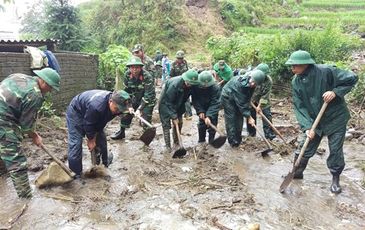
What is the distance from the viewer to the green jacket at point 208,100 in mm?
7504

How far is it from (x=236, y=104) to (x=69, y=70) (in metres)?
5.29

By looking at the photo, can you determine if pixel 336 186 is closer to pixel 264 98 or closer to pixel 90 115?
pixel 264 98

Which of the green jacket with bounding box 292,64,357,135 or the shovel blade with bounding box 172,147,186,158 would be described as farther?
the shovel blade with bounding box 172,147,186,158

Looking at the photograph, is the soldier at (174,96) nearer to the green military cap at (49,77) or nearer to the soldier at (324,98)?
the soldier at (324,98)

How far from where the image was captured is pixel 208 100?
7.58 metres

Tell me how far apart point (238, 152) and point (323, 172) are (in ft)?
5.61

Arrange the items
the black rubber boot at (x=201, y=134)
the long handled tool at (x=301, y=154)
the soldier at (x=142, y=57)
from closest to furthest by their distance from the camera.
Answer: the long handled tool at (x=301, y=154), the black rubber boot at (x=201, y=134), the soldier at (x=142, y=57)

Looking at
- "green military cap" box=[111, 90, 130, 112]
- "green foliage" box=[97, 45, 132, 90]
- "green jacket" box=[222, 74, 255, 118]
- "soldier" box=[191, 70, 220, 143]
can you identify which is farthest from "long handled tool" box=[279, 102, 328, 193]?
"green foliage" box=[97, 45, 132, 90]

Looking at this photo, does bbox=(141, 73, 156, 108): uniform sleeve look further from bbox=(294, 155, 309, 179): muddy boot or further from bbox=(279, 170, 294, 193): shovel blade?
bbox=(279, 170, 294, 193): shovel blade

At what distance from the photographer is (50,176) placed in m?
5.25

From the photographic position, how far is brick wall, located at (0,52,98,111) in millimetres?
7768

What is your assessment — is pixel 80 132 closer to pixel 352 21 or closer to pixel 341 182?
pixel 341 182

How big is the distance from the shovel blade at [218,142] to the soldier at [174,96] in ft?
2.67

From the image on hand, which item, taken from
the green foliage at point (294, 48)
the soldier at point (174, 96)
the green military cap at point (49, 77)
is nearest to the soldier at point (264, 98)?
the soldier at point (174, 96)
